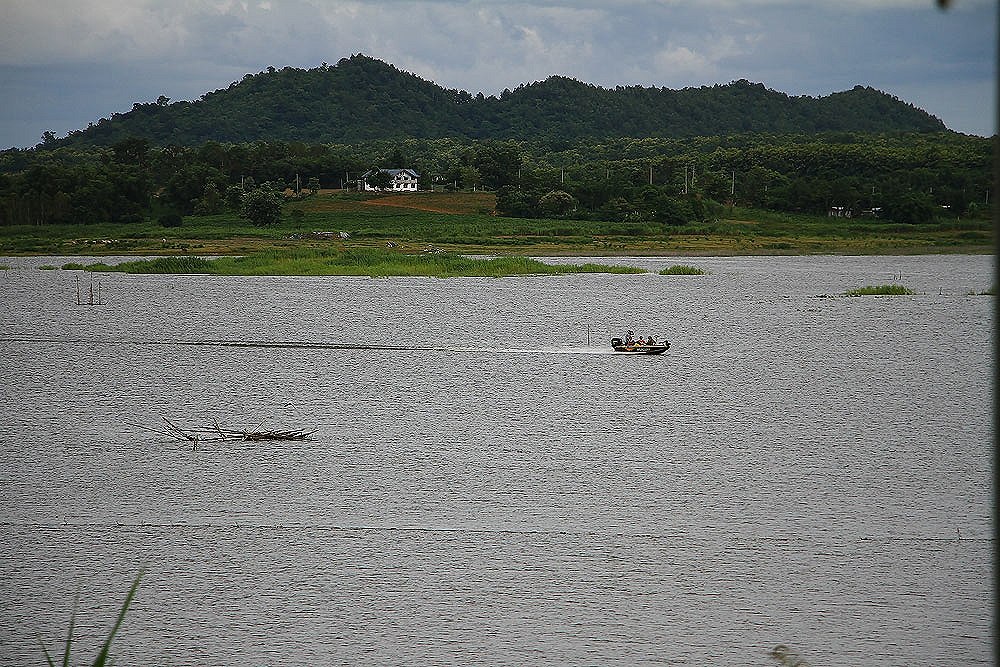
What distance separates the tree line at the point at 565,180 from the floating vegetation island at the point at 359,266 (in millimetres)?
8604

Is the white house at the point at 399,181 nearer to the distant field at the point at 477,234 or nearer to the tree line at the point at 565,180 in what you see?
the tree line at the point at 565,180

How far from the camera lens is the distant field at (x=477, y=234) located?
47.6 metres

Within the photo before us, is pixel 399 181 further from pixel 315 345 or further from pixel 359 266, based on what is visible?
pixel 315 345

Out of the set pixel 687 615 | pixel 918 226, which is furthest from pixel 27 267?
pixel 918 226

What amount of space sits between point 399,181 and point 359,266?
120 feet

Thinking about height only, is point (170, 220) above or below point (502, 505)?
above

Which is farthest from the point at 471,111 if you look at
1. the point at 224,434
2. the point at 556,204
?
the point at 224,434

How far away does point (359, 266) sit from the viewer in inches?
1506

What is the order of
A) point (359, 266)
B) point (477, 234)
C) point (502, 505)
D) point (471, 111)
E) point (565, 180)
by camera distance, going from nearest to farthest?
1. point (502, 505)
2. point (359, 266)
3. point (477, 234)
4. point (565, 180)
5. point (471, 111)

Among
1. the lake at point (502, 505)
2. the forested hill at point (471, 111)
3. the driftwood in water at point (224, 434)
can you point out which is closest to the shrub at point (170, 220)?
the forested hill at point (471, 111)

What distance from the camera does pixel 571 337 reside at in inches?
760

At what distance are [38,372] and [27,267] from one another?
1105 inches

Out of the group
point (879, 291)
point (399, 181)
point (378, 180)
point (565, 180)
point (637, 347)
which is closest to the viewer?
point (637, 347)

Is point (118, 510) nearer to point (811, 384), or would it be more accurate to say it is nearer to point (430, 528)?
point (430, 528)
